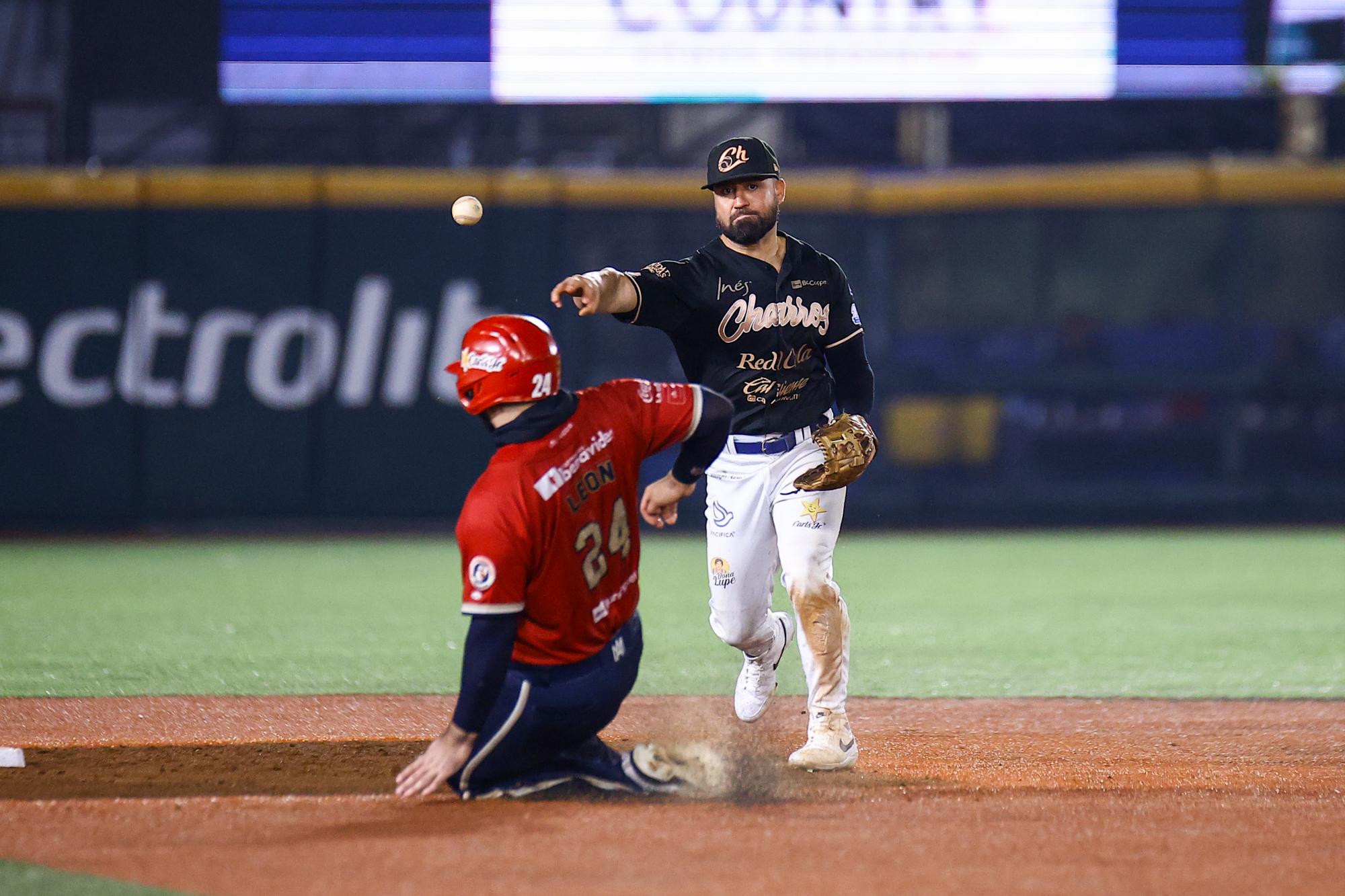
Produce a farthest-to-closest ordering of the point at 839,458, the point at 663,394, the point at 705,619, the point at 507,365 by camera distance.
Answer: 1. the point at 705,619
2. the point at 839,458
3. the point at 663,394
4. the point at 507,365

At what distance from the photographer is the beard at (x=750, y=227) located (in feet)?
13.8

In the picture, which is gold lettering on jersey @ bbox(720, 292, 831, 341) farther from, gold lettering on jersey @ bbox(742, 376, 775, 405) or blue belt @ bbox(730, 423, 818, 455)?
blue belt @ bbox(730, 423, 818, 455)

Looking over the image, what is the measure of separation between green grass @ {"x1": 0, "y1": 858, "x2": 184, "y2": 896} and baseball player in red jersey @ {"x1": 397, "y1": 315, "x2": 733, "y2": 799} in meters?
0.65

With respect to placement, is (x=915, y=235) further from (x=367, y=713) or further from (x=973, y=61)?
(x=367, y=713)

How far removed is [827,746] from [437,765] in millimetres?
1197

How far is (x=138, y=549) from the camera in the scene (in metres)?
11.2

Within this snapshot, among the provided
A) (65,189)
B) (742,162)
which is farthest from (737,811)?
(65,189)

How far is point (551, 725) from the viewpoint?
362 cm

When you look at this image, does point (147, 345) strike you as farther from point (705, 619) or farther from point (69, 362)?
point (705, 619)

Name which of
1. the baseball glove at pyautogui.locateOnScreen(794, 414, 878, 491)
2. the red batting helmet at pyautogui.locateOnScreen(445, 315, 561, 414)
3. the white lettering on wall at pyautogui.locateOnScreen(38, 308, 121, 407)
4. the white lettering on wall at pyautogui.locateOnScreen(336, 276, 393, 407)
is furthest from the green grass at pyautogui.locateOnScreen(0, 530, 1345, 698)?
the red batting helmet at pyautogui.locateOnScreen(445, 315, 561, 414)

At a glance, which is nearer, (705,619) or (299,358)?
(705,619)

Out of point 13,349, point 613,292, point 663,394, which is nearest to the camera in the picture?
point 663,394

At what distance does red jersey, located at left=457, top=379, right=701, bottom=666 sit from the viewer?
336cm

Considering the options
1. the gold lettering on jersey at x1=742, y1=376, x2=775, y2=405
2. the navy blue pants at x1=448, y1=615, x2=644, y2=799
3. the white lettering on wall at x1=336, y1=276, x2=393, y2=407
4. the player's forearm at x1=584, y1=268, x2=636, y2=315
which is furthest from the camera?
the white lettering on wall at x1=336, y1=276, x2=393, y2=407
